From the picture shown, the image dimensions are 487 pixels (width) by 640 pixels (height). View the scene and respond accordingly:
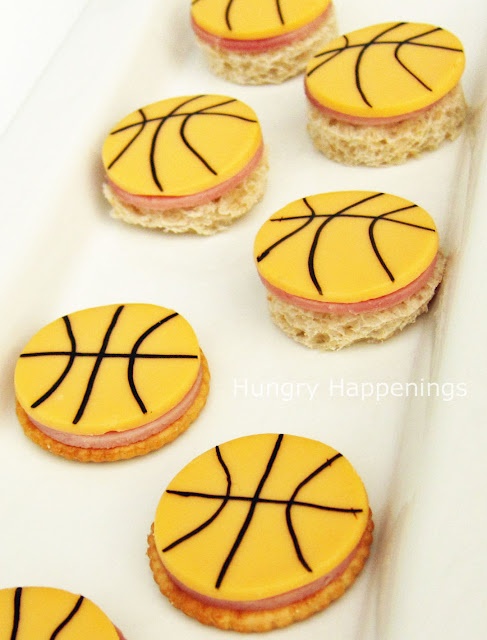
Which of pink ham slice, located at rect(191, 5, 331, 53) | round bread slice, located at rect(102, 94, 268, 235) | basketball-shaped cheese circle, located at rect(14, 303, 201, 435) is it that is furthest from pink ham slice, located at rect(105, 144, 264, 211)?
pink ham slice, located at rect(191, 5, 331, 53)

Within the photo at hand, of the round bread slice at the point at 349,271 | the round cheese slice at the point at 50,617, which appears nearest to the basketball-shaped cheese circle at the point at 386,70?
the round bread slice at the point at 349,271

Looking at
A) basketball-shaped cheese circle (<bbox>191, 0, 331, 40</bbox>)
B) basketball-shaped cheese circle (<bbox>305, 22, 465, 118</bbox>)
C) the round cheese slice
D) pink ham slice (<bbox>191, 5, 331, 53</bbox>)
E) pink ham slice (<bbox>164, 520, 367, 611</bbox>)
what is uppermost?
basketball-shaped cheese circle (<bbox>191, 0, 331, 40</bbox>)

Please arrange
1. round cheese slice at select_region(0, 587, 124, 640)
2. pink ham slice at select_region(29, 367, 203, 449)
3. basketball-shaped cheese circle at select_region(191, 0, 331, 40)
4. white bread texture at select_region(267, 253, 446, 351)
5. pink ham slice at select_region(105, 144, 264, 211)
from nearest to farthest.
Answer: round cheese slice at select_region(0, 587, 124, 640)
pink ham slice at select_region(29, 367, 203, 449)
white bread texture at select_region(267, 253, 446, 351)
pink ham slice at select_region(105, 144, 264, 211)
basketball-shaped cheese circle at select_region(191, 0, 331, 40)

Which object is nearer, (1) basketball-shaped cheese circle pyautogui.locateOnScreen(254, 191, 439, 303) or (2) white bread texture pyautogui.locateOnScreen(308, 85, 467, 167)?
(1) basketball-shaped cheese circle pyautogui.locateOnScreen(254, 191, 439, 303)

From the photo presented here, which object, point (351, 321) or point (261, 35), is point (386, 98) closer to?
point (261, 35)

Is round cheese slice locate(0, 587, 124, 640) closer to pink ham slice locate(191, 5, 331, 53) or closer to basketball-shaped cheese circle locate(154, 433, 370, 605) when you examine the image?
basketball-shaped cheese circle locate(154, 433, 370, 605)

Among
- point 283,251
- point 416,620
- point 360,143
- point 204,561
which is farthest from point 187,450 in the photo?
point 360,143

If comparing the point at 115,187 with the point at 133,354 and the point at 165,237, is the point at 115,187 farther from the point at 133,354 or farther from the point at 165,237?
the point at 133,354

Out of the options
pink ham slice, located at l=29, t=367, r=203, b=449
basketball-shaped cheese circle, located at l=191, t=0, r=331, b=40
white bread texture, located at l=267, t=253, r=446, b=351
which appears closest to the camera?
pink ham slice, located at l=29, t=367, r=203, b=449
